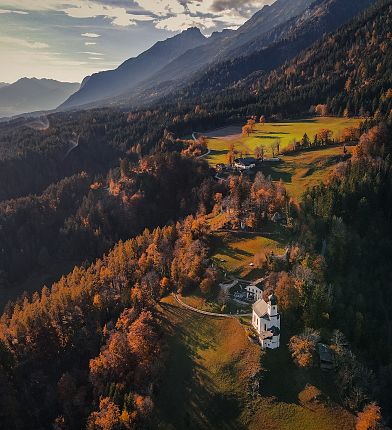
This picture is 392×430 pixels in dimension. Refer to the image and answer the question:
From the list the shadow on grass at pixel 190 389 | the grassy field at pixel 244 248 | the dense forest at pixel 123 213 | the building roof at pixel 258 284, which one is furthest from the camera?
the dense forest at pixel 123 213

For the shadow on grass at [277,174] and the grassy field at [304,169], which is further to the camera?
the shadow on grass at [277,174]

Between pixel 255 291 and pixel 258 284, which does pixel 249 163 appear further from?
pixel 255 291

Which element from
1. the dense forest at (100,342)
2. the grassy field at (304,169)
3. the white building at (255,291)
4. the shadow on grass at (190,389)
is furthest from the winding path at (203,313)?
the grassy field at (304,169)

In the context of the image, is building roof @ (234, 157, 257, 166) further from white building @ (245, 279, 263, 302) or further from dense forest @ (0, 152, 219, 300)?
white building @ (245, 279, 263, 302)

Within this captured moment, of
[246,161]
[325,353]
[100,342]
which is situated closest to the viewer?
[325,353]

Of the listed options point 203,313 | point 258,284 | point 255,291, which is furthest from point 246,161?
point 203,313

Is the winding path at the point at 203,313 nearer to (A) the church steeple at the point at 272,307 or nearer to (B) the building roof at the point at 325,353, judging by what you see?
(A) the church steeple at the point at 272,307
